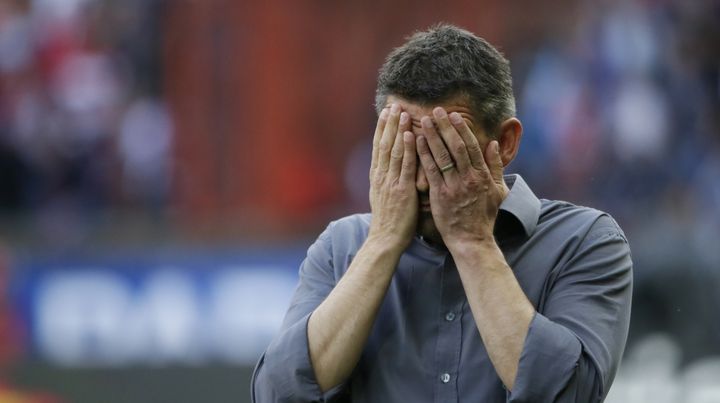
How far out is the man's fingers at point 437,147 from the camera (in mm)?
2980

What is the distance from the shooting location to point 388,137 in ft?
10.0

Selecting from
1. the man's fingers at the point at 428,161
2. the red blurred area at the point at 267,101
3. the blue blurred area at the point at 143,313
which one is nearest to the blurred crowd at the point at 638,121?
the red blurred area at the point at 267,101

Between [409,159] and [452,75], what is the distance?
0.22 metres

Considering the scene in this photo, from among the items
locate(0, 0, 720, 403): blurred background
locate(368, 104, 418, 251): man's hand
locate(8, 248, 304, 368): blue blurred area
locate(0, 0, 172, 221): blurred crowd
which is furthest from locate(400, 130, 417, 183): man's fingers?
locate(0, 0, 172, 221): blurred crowd

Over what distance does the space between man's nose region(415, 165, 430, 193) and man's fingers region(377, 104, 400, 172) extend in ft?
0.26

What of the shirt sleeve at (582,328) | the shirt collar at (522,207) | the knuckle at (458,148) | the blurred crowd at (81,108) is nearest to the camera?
the shirt sleeve at (582,328)

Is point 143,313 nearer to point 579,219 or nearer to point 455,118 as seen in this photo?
point 579,219

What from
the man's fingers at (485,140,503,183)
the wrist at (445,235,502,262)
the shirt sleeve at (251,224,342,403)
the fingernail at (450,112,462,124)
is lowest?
the shirt sleeve at (251,224,342,403)

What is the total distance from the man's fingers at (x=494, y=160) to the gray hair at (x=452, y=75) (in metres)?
0.07

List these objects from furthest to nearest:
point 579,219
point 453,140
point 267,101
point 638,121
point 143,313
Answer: point 267,101 < point 638,121 < point 143,313 < point 579,219 < point 453,140

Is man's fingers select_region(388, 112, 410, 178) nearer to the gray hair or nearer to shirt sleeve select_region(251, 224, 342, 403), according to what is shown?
the gray hair

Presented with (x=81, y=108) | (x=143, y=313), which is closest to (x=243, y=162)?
(x=81, y=108)

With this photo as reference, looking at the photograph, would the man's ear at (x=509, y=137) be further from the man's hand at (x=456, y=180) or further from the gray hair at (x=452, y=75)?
the man's hand at (x=456, y=180)

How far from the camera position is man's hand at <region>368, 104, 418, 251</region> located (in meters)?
3.04
